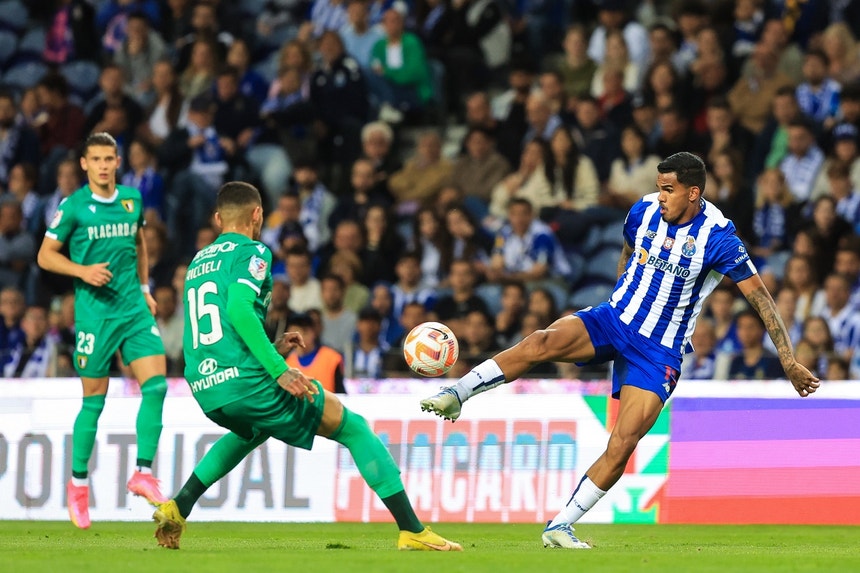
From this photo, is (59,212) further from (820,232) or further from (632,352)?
(820,232)

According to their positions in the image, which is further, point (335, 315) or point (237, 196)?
point (335, 315)

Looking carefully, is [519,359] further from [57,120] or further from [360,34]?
[57,120]

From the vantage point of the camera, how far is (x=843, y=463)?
1252 centimetres

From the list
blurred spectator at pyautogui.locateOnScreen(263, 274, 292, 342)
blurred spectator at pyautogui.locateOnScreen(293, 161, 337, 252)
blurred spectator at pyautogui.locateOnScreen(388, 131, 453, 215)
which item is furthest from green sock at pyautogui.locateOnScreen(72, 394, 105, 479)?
blurred spectator at pyautogui.locateOnScreen(388, 131, 453, 215)

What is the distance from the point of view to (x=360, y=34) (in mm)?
19531

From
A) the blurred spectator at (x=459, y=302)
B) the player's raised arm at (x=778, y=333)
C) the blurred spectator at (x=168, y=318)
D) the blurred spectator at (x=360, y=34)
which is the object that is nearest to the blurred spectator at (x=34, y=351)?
the blurred spectator at (x=168, y=318)

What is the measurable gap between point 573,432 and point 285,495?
2.51 meters

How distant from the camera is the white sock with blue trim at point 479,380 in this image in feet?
29.5

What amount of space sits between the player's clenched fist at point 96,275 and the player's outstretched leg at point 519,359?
2.80 meters

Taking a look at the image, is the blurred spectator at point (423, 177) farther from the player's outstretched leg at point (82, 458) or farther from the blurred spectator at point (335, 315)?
the player's outstretched leg at point (82, 458)

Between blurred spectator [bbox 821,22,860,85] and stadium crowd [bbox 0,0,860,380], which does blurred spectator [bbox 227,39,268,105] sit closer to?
stadium crowd [bbox 0,0,860,380]

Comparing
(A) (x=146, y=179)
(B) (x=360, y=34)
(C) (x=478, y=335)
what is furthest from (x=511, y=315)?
(B) (x=360, y=34)

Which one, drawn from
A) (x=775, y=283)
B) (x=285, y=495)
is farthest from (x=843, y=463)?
(x=285, y=495)

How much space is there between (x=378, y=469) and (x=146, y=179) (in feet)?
35.1
